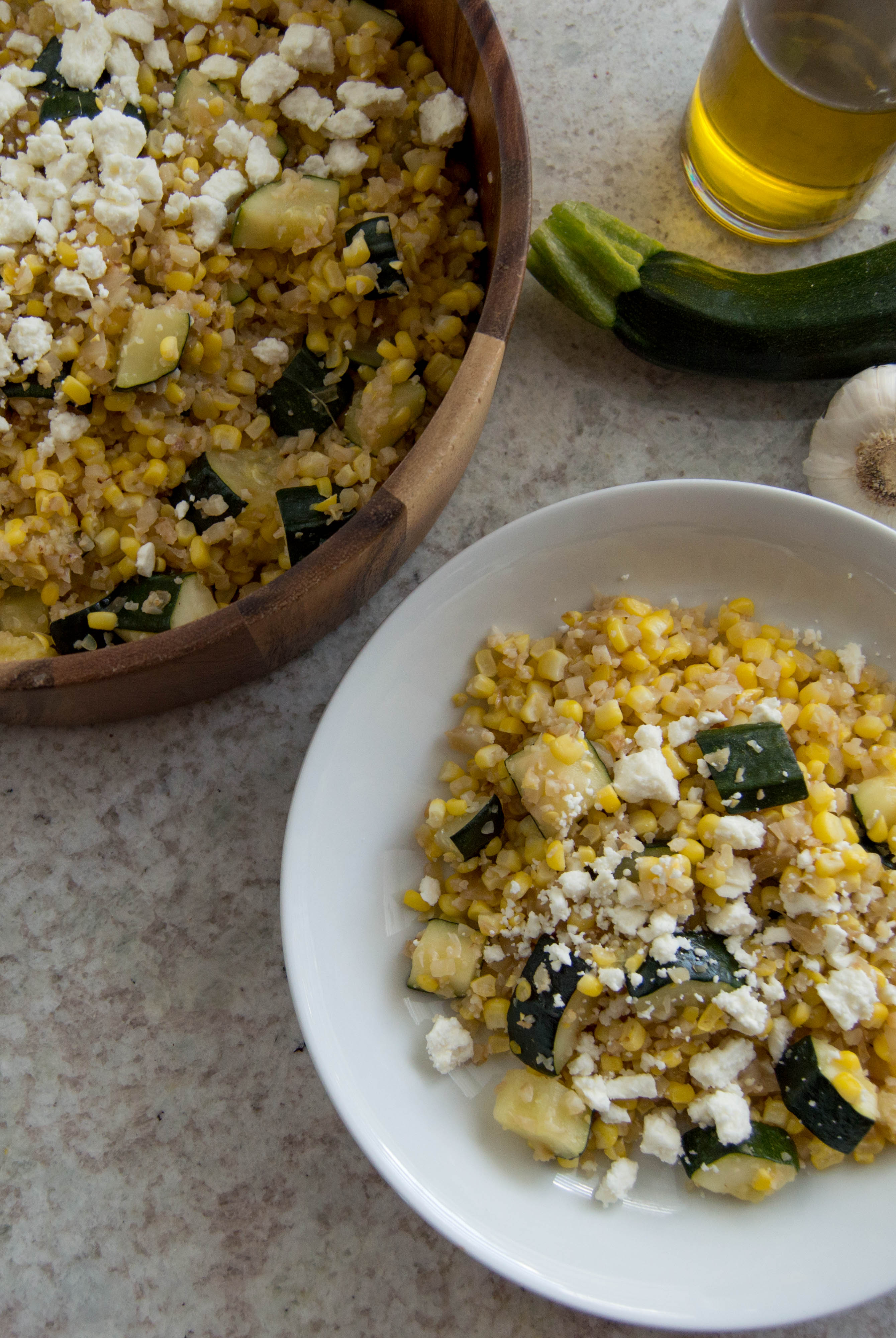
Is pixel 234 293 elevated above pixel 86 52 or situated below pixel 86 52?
below

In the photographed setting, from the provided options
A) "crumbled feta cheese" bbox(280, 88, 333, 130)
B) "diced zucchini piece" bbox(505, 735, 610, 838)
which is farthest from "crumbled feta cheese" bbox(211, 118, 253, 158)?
"diced zucchini piece" bbox(505, 735, 610, 838)

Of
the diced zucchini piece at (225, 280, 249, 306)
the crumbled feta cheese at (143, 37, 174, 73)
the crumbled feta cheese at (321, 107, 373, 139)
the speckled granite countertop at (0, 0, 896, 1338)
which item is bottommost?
the speckled granite countertop at (0, 0, 896, 1338)

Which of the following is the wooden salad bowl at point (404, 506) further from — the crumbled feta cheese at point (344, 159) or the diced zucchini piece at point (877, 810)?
the diced zucchini piece at point (877, 810)

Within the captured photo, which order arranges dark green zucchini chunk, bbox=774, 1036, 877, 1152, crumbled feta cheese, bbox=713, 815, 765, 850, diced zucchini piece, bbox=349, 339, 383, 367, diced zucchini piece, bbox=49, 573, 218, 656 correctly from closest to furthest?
dark green zucchini chunk, bbox=774, 1036, 877, 1152 < crumbled feta cheese, bbox=713, 815, 765, 850 < diced zucchini piece, bbox=49, 573, 218, 656 < diced zucchini piece, bbox=349, 339, 383, 367

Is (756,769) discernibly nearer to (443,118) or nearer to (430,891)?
(430,891)

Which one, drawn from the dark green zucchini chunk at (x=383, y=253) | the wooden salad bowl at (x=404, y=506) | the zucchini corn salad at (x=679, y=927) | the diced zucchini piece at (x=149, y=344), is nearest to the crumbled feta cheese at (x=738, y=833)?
the zucchini corn salad at (x=679, y=927)

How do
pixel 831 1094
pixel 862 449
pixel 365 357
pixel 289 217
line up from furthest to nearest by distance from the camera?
pixel 862 449
pixel 365 357
pixel 289 217
pixel 831 1094

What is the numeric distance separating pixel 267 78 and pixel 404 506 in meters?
0.89

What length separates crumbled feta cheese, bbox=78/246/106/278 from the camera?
1.65 metres

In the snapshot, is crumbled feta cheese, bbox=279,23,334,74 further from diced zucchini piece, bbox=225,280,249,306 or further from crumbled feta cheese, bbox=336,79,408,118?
diced zucchini piece, bbox=225,280,249,306

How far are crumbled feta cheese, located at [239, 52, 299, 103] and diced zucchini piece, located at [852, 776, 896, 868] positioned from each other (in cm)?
167

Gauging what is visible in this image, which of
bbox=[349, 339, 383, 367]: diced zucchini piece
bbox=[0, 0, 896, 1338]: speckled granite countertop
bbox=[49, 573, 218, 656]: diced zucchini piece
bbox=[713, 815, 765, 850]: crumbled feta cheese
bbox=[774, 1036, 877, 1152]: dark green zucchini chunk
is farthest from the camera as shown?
bbox=[0, 0, 896, 1338]: speckled granite countertop

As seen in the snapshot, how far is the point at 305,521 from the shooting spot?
1734 mm

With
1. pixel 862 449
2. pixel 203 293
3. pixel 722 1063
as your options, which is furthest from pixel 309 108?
pixel 722 1063
